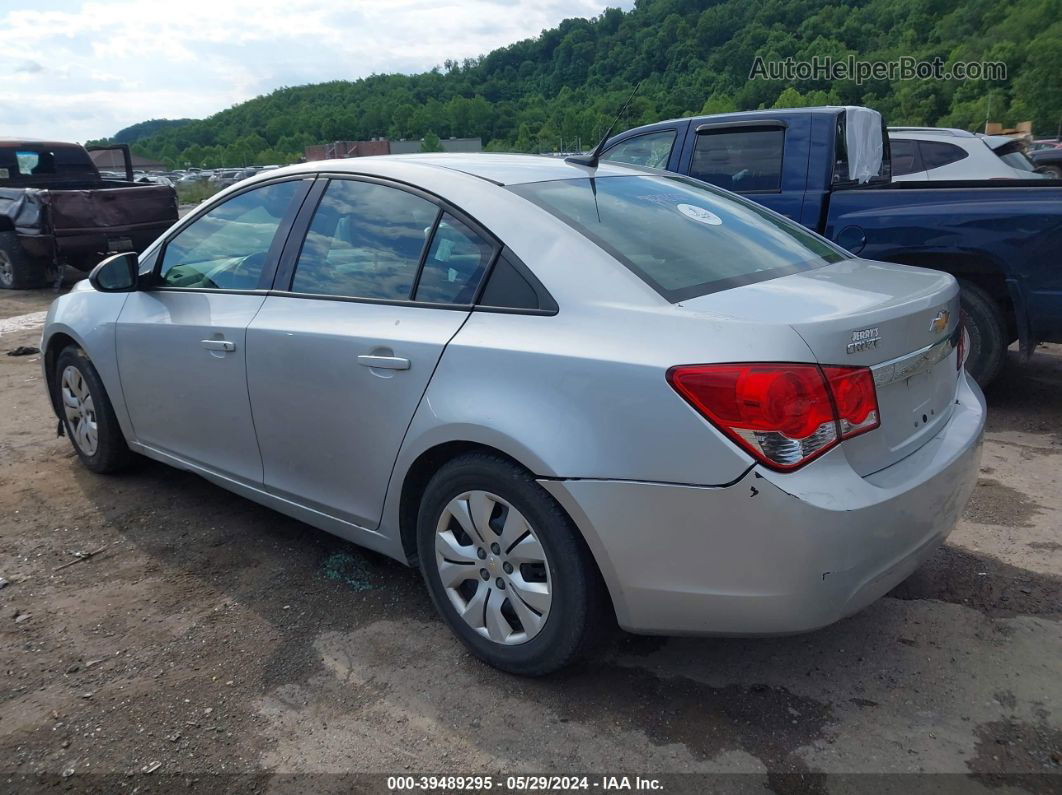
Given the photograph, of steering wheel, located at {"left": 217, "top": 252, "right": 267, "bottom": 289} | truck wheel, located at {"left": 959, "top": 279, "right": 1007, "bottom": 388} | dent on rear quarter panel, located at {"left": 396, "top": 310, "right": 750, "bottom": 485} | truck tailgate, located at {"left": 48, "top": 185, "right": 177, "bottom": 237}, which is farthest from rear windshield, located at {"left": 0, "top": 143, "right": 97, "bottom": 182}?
truck wheel, located at {"left": 959, "top": 279, "right": 1007, "bottom": 388}

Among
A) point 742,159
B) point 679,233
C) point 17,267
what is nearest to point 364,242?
point 679,233

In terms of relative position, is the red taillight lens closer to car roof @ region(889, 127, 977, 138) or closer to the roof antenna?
the roof antenna

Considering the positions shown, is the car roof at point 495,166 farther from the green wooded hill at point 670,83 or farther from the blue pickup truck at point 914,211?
the green wooded hill at point 670,83

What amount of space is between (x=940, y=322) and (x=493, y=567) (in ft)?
5.11

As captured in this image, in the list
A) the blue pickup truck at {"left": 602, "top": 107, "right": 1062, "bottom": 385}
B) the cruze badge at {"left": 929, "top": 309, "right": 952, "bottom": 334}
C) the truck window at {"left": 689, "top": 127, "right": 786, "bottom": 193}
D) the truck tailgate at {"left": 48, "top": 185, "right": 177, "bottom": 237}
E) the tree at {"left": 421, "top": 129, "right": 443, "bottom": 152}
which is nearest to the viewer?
the cruze badge at {"left": 929, "top": 309, "right": 952, "bottom": 334}

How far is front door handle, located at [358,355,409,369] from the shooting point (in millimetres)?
2650

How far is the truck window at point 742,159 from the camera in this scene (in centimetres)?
594

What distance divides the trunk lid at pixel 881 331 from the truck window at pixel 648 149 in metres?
4.19

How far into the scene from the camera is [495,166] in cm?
303

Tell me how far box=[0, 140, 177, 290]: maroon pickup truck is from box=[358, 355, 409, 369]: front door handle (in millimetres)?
9462

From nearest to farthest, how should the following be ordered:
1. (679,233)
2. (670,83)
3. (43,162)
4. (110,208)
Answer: (679,233), (110,208), (43,162), (670,83)

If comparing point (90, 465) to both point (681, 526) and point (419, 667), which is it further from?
point (681, 526)

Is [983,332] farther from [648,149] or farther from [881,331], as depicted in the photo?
[881,331]

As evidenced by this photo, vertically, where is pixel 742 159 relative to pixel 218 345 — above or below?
above
